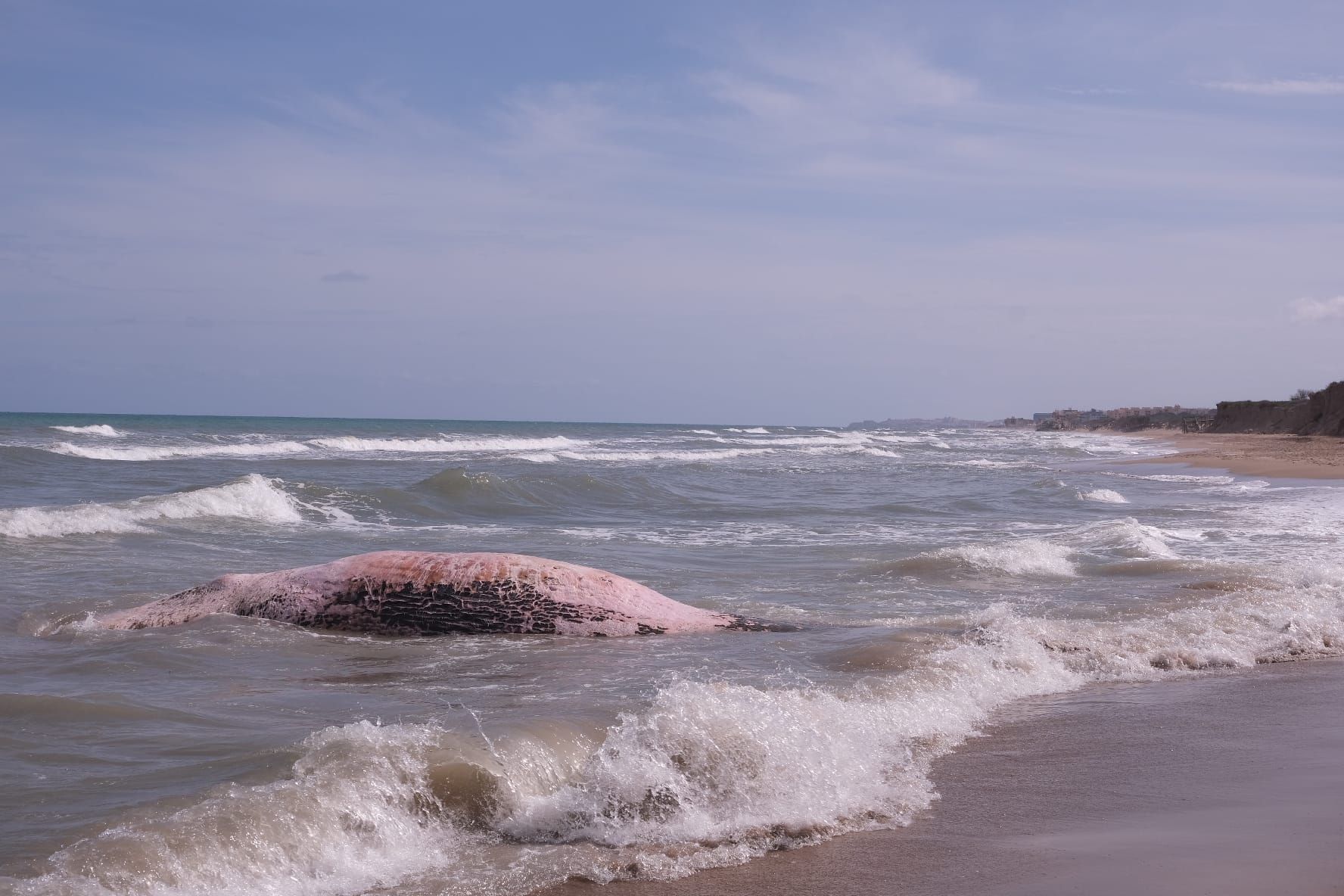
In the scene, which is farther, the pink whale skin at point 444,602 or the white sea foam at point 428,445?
the white sea foam at point 428,445

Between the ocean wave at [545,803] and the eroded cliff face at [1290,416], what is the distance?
48498mm

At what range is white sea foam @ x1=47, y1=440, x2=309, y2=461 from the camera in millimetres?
34750

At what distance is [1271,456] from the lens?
3562 cm

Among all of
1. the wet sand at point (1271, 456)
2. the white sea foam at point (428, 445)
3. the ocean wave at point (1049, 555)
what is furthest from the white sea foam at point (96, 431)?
the ocean wave at point (1049, 555)

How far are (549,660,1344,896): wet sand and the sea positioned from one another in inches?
6.4

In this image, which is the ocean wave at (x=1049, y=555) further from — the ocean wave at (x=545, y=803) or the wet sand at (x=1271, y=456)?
the wet sand at (x=1271, y=456)

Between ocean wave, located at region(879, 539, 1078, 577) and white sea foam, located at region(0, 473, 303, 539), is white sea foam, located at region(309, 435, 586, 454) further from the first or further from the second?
ocean wave, located at region(879, 539, 1078, 577)

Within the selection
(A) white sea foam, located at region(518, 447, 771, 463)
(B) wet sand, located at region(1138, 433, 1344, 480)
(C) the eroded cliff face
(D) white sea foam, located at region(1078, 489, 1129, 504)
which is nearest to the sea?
(D) white sea foam, located at region(1078, 489, 1129, 504)

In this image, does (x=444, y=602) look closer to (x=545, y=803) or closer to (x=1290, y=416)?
(x=545, y=803)

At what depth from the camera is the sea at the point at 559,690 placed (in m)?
3.74

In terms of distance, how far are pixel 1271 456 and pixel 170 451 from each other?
1456 inches

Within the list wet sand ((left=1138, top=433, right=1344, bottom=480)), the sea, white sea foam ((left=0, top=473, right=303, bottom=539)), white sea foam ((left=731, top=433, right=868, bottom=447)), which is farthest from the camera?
white sea foam ((left=731, top=433, right=868, bottom=447))

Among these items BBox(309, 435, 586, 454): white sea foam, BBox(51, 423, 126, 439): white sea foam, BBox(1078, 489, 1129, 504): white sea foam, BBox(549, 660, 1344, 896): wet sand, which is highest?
BBox(51, 423, 126, 439): white sea foam

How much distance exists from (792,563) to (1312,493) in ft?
48.6
